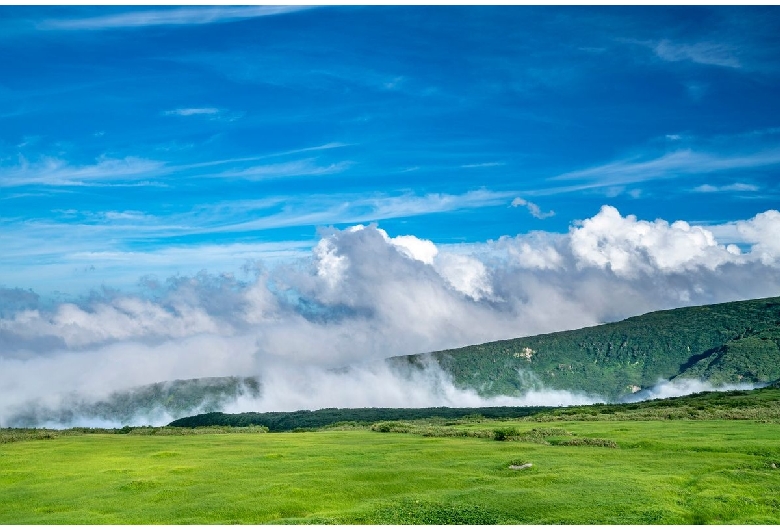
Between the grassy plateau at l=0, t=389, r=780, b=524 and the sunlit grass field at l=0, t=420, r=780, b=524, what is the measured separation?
144mm

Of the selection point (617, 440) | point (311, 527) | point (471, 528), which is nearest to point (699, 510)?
point (471, 528)

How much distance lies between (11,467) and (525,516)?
171 feet

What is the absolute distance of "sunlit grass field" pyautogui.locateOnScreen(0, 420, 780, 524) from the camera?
4616 centimetres

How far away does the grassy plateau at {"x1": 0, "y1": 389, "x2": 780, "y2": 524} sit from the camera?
4625 centimetres

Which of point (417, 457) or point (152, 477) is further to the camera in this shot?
point (417, 457)

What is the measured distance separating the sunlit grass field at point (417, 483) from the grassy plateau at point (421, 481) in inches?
5.7

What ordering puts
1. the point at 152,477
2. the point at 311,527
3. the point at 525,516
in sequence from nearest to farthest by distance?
the point at 311,527 < the point at 525,516 < the point at 152,477

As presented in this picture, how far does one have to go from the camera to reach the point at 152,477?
60875 mm

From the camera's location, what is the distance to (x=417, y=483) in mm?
55625

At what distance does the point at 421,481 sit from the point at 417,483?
0.66 metres

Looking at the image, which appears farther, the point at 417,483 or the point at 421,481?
the point at 421,481

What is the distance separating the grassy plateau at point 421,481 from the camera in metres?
46.2

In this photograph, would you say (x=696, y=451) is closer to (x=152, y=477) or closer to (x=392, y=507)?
(x=392, y=507)

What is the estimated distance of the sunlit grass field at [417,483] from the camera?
151 ft
